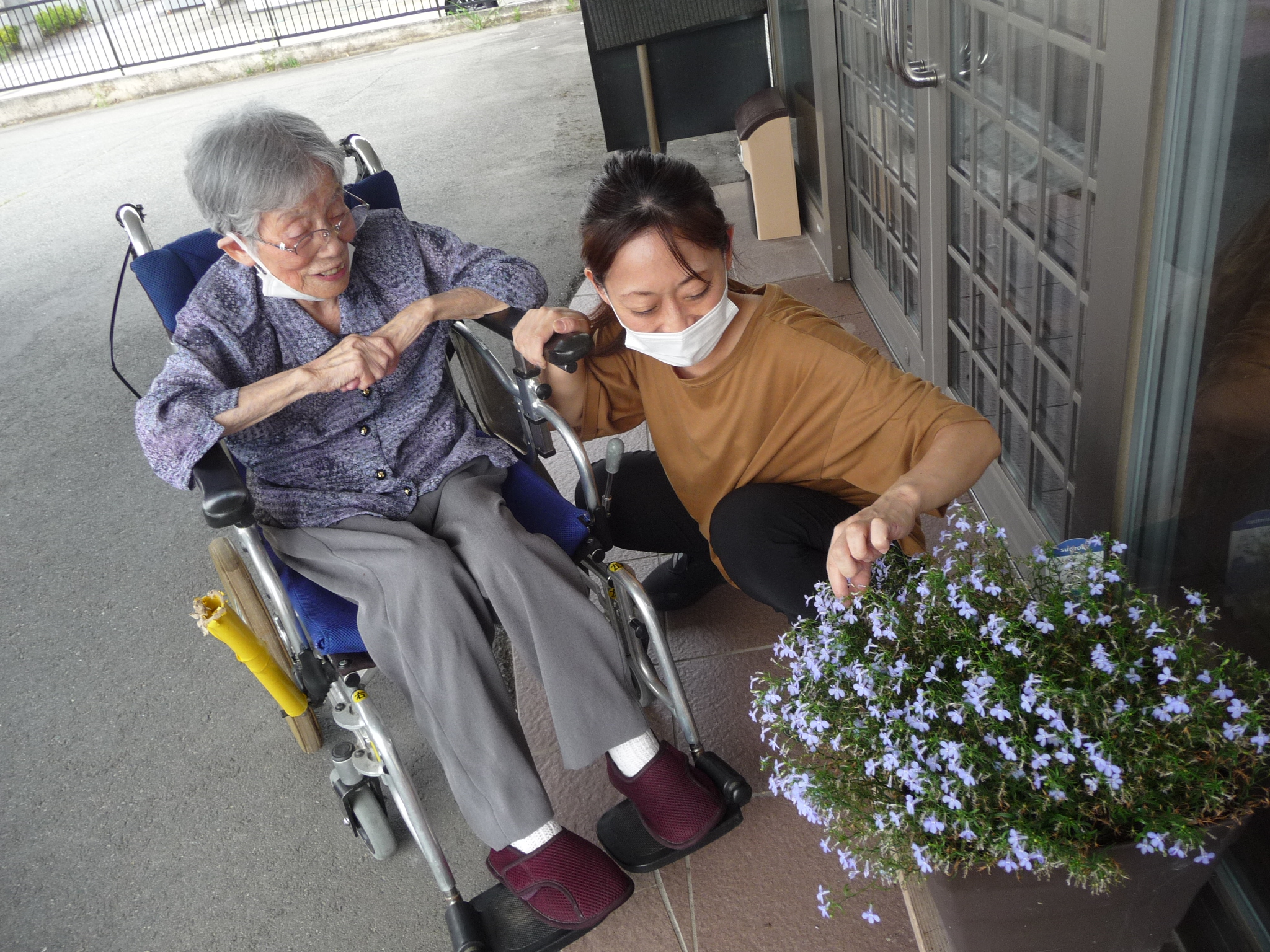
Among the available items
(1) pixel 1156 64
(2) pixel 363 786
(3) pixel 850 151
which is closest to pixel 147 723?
(2) pixel 363 786

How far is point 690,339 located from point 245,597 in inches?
39.2

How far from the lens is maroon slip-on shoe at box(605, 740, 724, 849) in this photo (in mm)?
1585

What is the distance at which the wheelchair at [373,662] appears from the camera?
1.48 metres

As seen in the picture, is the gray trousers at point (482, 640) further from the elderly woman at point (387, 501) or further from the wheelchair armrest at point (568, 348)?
the wheelchair armrest at point (568, 348)

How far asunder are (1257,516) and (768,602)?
0.66 meters

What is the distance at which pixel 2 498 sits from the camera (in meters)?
3.46

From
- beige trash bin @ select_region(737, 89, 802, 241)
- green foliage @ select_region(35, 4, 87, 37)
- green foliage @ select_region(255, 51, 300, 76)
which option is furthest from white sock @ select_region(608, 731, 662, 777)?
green foliage @ select_region(35, 4, 87, 37)

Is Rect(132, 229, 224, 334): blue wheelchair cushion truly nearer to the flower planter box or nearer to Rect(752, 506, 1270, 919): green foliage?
Rect(752, 506, 1270, 919): green foliage

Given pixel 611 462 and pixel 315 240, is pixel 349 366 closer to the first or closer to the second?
pixel 315 240

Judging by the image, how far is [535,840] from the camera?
1540 mm

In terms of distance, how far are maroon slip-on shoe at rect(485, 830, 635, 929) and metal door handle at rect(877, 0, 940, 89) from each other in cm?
159

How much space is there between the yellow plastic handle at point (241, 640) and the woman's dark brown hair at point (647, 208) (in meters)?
0.82

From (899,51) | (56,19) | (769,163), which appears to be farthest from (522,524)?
(56,19)

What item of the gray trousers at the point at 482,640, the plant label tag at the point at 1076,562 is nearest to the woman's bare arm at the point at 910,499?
the plant label tag at the point at 1076,562
